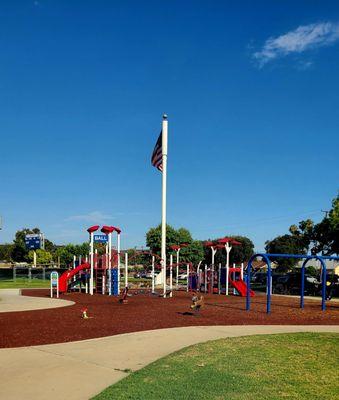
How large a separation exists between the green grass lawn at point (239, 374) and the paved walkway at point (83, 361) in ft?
1.41

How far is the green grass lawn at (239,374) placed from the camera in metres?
6.30

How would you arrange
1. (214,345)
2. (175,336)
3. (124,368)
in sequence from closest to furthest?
(124,368) → (214,345) → (175,336)

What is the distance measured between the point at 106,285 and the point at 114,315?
1206 cm

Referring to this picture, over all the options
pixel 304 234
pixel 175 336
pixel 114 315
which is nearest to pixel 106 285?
pixel 114 315

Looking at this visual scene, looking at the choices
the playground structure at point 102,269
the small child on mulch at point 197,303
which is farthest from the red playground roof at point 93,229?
the small child on mulch at point 197,303

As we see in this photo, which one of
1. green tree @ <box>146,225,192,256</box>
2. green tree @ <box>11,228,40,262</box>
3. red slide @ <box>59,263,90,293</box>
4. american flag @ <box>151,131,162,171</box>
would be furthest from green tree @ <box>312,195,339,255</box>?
green tree @ <box>11,228,40,262</box>

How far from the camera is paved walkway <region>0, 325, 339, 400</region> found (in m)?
6.65

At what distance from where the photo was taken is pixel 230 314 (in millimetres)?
17172

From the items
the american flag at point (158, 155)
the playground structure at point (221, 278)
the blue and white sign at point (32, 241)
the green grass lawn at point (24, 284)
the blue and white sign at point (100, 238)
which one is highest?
the american flag at point (158, 155)

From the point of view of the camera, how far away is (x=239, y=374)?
289 inches

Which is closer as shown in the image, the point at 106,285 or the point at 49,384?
the point at 49,384

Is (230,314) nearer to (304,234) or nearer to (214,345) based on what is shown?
(214,345)

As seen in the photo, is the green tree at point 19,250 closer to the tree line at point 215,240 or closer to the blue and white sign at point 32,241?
the tree line at point 215,240

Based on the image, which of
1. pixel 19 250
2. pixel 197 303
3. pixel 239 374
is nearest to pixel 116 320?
pixel 197 303
